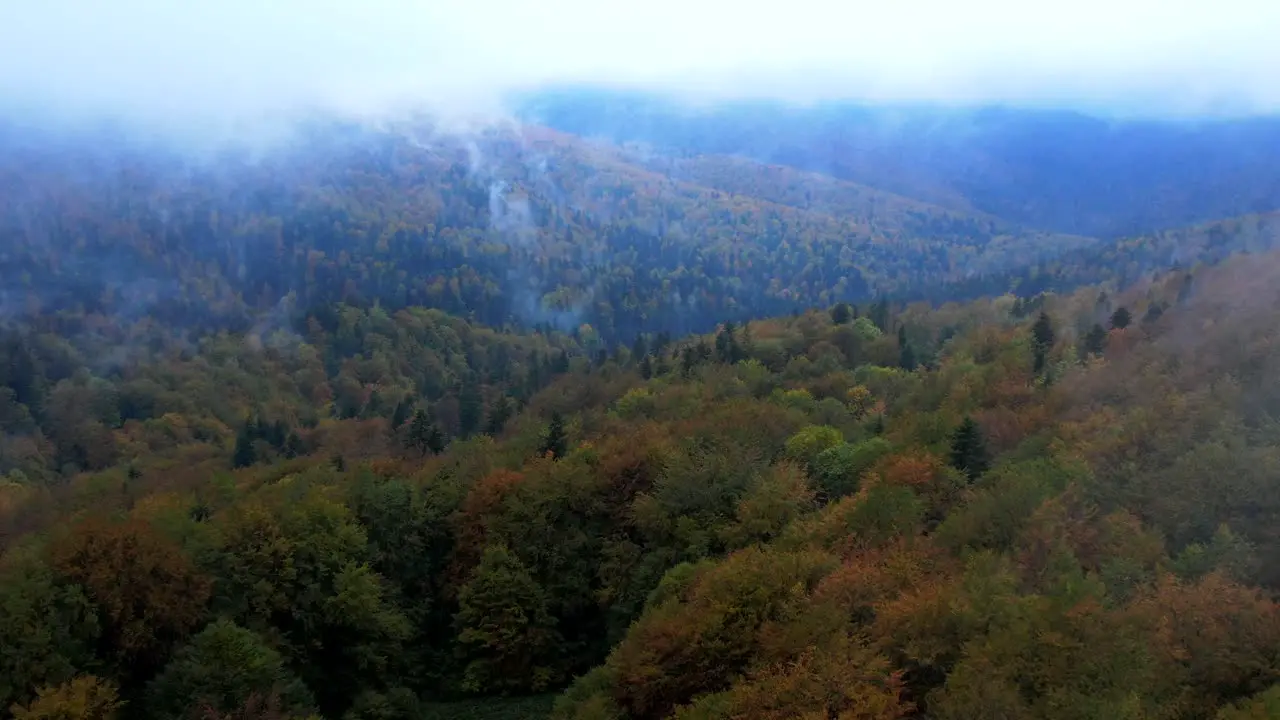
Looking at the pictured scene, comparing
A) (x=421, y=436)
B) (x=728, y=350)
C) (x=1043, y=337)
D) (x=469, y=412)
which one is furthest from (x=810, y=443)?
(x=469, y=412)

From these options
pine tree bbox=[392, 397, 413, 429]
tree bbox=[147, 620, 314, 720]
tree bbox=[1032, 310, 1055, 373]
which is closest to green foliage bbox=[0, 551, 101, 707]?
tree bbox=[147, 620, 314, 720]

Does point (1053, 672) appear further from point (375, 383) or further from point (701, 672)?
point (375, 383)

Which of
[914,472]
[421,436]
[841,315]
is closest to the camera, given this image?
[914,472]

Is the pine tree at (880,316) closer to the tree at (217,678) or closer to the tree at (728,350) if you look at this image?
the tree at (728,350)

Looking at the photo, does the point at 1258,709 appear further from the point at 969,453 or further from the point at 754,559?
the point at 969,453

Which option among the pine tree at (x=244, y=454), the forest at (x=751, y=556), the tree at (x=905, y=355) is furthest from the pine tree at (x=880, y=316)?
the pine tree at (x=244, y=454)

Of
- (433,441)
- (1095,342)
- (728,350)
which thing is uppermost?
(1095,342)

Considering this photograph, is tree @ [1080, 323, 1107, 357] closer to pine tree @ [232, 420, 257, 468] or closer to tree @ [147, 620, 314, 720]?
tree @ [147, 620, 314, 720]
